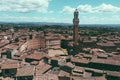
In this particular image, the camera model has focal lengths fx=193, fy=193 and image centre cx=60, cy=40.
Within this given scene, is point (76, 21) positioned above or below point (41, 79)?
above

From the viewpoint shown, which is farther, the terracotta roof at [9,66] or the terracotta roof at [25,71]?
the terracotta roof at [9,66]

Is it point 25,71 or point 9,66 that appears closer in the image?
point 25,71

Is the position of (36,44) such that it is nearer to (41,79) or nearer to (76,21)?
(76,21)

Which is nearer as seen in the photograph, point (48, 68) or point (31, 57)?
point (48, 68)

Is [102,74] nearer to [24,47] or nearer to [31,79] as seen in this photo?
[31,79]

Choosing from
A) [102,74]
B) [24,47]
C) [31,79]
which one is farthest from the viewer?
[24,47]

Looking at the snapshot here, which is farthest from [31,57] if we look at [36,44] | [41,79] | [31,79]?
[36,44]

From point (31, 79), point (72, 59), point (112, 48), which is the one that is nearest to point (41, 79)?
point (31, 79)

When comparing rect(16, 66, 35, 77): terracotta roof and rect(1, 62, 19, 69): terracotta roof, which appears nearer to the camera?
rect(16, 66, 35, 77): terracotta roof

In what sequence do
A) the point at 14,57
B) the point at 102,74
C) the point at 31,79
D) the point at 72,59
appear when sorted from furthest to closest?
the point at 14,57
the point at 72,59
the point at 102,74
the point at 31,79
